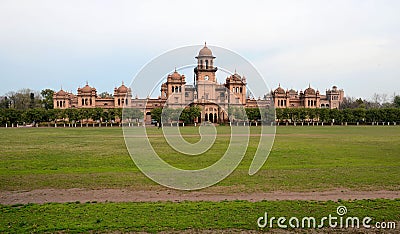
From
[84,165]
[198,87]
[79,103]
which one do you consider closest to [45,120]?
[79,103]

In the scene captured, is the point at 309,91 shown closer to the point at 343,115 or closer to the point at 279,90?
the point at 279,90

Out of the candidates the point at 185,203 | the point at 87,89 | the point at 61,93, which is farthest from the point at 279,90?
the point at 185,203

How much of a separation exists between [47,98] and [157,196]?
101 metres

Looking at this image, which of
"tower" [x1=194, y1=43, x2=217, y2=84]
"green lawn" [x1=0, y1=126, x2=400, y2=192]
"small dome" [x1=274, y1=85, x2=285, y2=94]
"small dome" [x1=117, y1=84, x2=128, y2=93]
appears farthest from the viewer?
"small dome" [x1=274, y1=85, x2=285, y2=94]

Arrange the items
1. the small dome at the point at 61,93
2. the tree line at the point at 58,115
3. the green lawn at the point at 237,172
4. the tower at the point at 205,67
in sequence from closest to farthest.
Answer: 1. the green lawn at the point at 237,172
2. the tree line at the point at 58,115
3. the tower at the point at 205,67
4. the small dome at the point at 61,93

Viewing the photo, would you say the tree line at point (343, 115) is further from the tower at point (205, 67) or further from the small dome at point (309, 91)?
the small dome at point (309, 91)

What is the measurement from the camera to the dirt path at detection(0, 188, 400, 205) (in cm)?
905

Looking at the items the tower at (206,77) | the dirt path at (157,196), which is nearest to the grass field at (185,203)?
the dirt path at (157,196)

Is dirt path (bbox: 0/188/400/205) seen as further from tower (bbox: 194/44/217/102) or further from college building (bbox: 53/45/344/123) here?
tower (bbox: 194/44/217/102)

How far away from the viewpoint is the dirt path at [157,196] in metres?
9.05

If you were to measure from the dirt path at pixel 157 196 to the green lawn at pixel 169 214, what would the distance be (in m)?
0.49

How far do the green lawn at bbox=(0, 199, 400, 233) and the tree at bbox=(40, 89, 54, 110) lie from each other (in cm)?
9715

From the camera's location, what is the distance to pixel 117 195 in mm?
9484

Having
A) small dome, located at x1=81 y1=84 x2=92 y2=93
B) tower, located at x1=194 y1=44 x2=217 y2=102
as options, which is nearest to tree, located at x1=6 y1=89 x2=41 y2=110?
small dome, located at x1=81 y1=84 x2=92 y2=93
